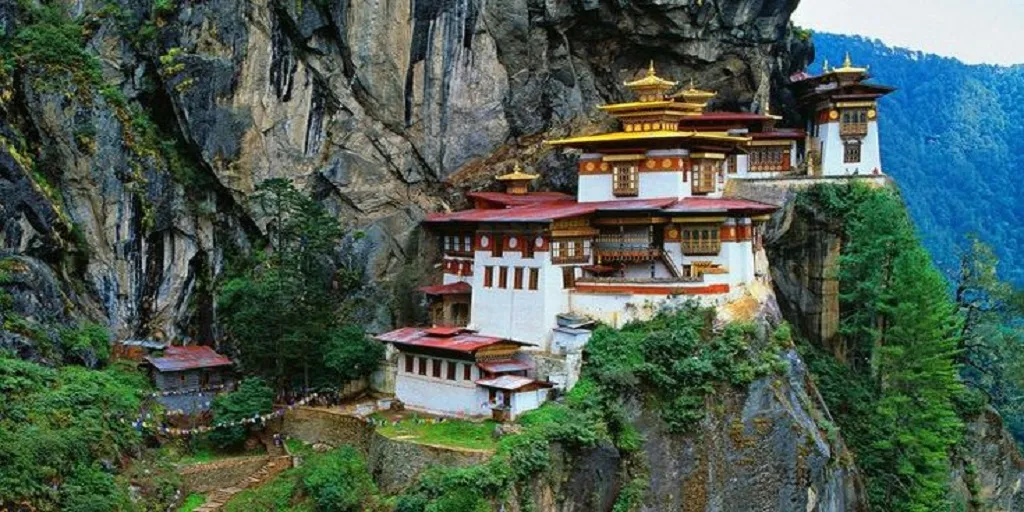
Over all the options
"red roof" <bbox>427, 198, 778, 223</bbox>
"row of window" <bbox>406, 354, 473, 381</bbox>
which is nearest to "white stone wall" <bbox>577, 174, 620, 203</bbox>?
"red roof" <bbox>427, 198, 778, 223</bbox>

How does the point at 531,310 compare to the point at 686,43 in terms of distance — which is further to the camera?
the point at 686,43

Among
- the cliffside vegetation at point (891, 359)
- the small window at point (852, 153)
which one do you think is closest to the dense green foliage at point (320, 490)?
the cliffside vegetation at point (891, 359)

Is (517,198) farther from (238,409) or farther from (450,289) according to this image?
(238,409)

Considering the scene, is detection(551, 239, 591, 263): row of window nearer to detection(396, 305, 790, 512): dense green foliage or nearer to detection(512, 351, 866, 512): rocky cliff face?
detection(396, 305, 790, 512): dense green foliage

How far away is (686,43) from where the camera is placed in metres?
43.6

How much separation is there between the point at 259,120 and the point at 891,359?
71.2ft

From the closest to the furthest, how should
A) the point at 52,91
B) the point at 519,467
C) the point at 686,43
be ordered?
the point at 519,467 < the point at 52,91 < the point at 686,43

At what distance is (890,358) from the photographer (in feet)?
116

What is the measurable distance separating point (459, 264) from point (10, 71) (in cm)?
1519

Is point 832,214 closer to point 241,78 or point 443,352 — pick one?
point 443,352

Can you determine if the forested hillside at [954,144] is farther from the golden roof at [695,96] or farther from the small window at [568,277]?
the small window at [568,277]

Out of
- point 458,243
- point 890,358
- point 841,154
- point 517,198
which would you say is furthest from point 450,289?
point 841,154

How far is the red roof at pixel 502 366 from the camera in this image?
32.3 meters

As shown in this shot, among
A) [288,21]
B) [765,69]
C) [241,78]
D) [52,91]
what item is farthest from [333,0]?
[765,69]
